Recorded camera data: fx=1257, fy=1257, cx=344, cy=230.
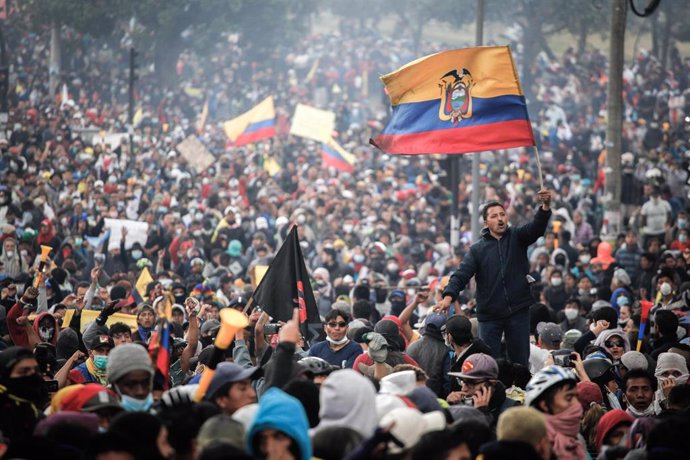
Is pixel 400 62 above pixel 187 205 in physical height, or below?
above

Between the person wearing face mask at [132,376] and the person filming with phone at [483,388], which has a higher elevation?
the person wearing face mask at [132,376]

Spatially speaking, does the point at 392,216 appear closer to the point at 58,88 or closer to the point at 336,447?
the point at 336,447

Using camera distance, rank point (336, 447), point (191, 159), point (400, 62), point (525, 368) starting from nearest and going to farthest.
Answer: point (336, 447), point (525, 368), point (191, 159), point (400, 62)

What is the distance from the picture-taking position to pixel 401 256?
21797 millimetres

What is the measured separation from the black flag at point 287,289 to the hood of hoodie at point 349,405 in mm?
4333

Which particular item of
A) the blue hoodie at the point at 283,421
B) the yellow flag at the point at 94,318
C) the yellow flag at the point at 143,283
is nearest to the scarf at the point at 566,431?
the blue hoodie at the point at 283,421

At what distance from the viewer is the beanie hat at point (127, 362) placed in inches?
287

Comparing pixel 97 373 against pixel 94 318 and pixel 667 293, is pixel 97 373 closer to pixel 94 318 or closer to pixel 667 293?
pixel 94 318

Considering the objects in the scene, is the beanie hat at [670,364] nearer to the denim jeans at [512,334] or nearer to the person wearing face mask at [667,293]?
the denim jeans at [512,334]

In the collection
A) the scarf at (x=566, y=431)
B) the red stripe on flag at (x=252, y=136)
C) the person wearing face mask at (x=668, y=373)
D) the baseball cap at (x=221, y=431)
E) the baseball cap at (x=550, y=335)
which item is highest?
the red stripe on flag at (x=252, y=136)

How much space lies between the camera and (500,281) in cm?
1045

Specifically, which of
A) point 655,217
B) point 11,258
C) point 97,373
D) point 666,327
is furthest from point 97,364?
point 655,217

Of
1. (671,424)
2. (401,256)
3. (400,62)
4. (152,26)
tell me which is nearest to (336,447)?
(671,424)

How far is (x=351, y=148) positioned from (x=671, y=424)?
3016cm
